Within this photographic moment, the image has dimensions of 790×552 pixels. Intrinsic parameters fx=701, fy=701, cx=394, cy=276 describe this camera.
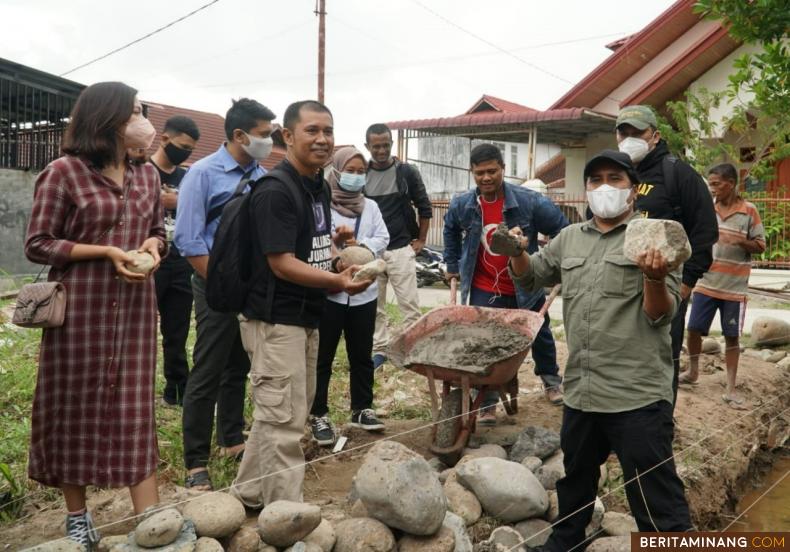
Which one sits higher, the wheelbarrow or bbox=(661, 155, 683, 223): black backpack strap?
bbox=(661, 155, 683, 223): black backpack strap

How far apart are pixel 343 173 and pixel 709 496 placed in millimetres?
3010

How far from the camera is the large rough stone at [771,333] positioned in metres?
7.50

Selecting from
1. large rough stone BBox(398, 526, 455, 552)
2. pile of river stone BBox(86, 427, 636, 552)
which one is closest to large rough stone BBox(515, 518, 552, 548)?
pile of river stone BBox(86, 427, 636, 552)

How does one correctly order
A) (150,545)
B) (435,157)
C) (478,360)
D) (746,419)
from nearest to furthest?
(150,545) → (478,360) → (746,419) → (435,157)

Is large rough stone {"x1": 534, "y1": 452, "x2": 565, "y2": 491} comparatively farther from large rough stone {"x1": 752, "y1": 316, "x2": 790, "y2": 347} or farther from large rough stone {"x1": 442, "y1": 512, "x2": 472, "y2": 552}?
large rough stone {"x1": 752, "y1": 316, "x2": 790, "y2": 347}

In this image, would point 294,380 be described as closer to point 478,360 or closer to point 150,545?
point 150,545

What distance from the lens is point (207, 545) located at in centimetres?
250

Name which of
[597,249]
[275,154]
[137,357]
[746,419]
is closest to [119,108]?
[137,357]

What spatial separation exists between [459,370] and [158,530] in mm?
1939

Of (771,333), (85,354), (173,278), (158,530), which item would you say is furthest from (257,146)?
(771,333)

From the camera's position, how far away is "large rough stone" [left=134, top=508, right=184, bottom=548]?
7.95 ft

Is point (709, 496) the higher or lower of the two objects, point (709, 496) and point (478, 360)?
the lower

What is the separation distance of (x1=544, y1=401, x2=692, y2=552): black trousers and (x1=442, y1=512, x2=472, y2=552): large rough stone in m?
0.51

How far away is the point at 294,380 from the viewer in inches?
119
